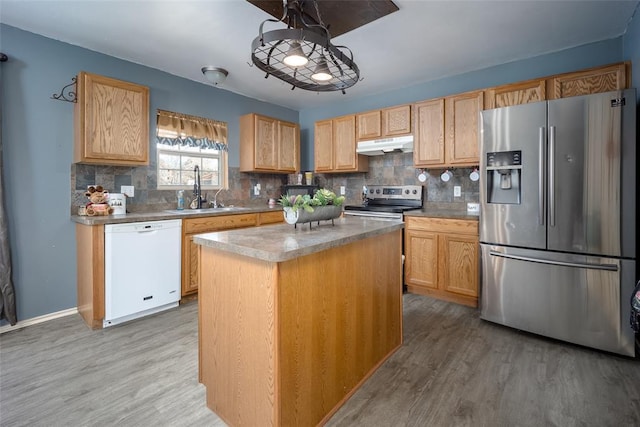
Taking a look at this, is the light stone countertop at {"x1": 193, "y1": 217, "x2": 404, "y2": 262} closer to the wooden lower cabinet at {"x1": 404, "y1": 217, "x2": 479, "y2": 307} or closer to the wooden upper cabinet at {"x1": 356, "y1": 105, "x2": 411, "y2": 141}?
the wooden lower cabinet at {"x1": 404, "y1": 217, "x2": 479, "y2": 307}

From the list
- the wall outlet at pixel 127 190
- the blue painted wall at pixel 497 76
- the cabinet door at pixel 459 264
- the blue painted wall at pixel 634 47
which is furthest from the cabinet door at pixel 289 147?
the blue painted wall at pixel 634 47

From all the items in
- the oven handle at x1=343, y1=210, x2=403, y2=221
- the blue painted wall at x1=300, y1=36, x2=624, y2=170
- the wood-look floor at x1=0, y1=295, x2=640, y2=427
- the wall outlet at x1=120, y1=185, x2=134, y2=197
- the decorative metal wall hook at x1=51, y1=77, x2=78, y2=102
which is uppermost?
the blue painted wall at x1=300, y1=36, x2=624, y2=170

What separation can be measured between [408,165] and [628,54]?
220 centimetres

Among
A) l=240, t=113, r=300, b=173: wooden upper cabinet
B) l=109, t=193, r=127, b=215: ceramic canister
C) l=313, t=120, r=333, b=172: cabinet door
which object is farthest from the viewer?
l=313, t=120, r=333, b=172: cabinet door

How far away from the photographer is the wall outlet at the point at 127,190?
326 centimetres

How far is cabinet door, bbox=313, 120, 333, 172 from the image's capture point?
14.9 ft

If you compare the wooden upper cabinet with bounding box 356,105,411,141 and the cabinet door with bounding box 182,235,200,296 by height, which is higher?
the wooden upper cabinet with bounding box 356,105,411,141

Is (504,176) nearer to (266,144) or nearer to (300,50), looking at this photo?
(300,50)

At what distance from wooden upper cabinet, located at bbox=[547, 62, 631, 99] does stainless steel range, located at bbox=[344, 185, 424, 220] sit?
1.66m

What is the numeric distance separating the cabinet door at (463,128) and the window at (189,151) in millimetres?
2896

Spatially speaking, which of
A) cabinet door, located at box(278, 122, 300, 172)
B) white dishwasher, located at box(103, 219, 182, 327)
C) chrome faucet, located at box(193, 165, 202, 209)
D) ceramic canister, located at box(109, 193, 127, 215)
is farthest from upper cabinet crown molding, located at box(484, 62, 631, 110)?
ceramic canister, located at box(109, 193, 127, 215)

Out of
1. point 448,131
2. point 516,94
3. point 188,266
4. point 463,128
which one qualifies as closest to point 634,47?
point 516,94

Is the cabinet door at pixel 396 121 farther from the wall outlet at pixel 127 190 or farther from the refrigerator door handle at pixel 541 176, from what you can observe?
the wall outlet at pixel 127 190

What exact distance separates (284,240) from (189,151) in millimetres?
2969
